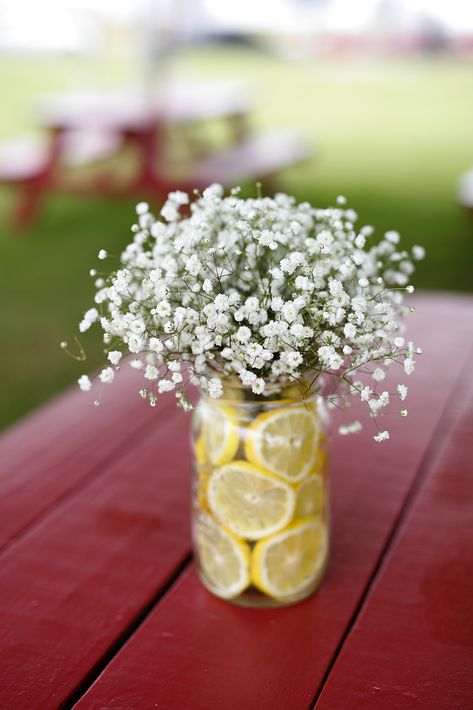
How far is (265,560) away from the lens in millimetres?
1272

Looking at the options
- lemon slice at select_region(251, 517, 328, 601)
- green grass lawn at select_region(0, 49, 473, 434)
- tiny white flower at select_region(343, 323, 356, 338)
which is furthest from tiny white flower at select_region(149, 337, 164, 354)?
green grass lawn at select_region(0, 49, 473, 434)

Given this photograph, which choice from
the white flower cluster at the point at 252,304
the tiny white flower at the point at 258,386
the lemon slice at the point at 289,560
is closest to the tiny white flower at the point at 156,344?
the white flower cluster at the point at 252,304

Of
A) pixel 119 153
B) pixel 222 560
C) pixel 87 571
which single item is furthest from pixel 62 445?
pixel 119 153

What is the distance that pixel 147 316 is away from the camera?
123 cm

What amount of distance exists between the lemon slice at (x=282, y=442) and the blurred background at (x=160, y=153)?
2.62 metres

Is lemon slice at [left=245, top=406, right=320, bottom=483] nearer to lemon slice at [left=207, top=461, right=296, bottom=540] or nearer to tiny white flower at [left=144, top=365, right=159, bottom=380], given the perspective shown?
lemon slice at [left=207, top=461, right=296, bottom=540]

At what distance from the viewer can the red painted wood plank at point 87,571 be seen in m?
1.16

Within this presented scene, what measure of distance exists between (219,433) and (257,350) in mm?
208

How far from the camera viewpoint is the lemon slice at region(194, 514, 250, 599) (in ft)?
4.20

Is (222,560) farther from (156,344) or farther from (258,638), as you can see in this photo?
(156,344)

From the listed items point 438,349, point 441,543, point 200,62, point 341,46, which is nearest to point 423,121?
point 200,62

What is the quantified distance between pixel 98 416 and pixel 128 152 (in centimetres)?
652

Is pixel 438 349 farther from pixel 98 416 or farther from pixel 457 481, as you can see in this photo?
pixel 98 416

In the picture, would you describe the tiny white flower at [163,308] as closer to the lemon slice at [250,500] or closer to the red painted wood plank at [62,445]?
the lemon slice at [250,500]
